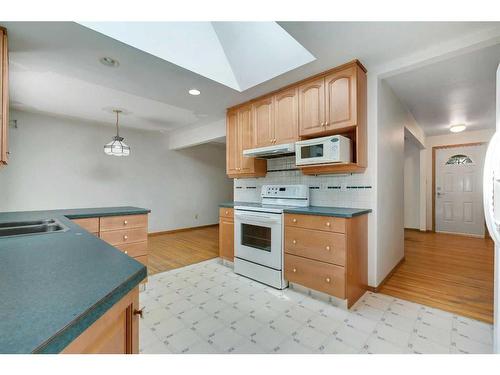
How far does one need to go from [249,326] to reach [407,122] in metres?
3.60

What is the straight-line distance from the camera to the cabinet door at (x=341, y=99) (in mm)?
2217

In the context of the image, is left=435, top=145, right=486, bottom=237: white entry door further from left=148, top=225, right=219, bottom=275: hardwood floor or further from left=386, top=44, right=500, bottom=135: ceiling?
left=148, top=225, right=219, bottom=275: hardwood floor

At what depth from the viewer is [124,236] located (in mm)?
2430

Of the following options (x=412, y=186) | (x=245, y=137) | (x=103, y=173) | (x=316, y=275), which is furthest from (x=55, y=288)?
(x=412, y=186)

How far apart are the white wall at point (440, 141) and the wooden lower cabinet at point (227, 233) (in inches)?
192

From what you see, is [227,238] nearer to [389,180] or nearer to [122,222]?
[122,222]

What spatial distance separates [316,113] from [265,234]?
1414 millimetres

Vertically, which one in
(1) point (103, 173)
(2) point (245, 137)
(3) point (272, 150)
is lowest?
(1) point (103, 173)

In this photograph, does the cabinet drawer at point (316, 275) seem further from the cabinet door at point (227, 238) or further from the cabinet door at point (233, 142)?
the cabinet door at point (233, 142)

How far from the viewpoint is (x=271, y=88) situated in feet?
9.14

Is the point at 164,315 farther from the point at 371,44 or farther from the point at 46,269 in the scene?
the point at 371,44

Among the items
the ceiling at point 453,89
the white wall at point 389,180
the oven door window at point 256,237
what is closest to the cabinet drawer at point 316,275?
the oven door window at point 256,237

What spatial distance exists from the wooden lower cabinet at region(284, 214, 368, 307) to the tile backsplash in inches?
10.3
